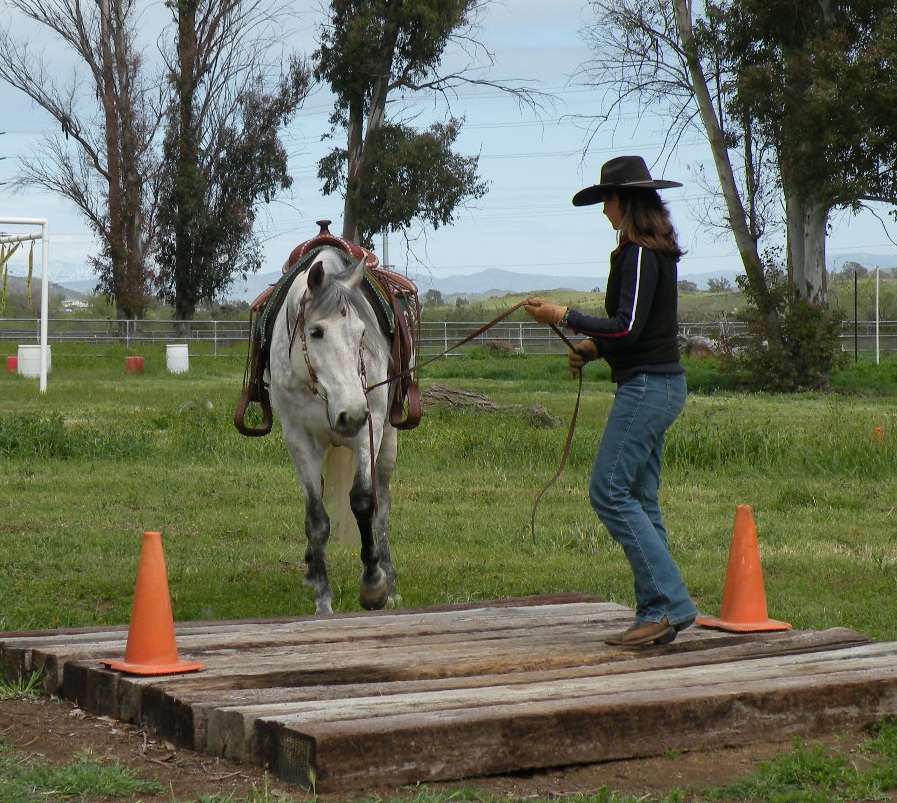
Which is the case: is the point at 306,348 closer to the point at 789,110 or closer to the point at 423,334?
the point at 789,110

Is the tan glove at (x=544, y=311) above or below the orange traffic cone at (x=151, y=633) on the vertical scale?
above

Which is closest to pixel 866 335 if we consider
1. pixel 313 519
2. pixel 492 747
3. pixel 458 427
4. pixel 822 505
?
pixel 458 427

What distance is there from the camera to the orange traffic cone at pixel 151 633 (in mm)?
5180

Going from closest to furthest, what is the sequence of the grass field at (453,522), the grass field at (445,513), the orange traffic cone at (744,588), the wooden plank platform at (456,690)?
1. the wooden plank platform at (456,690)
2. the orange traffic cone at (744,588)
3. the grass field at (453,522)
4. the grass field at (445,513)

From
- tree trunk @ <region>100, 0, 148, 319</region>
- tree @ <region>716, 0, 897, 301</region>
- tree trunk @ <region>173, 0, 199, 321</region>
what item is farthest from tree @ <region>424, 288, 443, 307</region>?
tree @ <region>716, 0, 897, 301</region>

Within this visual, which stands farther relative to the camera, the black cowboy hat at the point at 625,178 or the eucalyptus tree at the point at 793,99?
the eucalyptus tree at the point at 793,99

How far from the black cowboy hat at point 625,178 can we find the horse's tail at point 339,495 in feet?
9.66

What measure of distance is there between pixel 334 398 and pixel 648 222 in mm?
1920

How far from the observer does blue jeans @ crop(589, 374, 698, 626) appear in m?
5.48

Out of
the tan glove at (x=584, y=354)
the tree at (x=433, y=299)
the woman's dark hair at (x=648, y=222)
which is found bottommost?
the tan glove at (x=584, y=354)

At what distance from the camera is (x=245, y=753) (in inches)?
174

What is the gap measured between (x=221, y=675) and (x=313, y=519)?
253cm

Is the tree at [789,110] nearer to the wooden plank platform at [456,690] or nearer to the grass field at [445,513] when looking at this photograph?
the grass field at [445,513]

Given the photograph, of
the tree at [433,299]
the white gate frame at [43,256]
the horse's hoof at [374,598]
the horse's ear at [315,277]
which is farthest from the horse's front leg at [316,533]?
the tree at [433,299]
